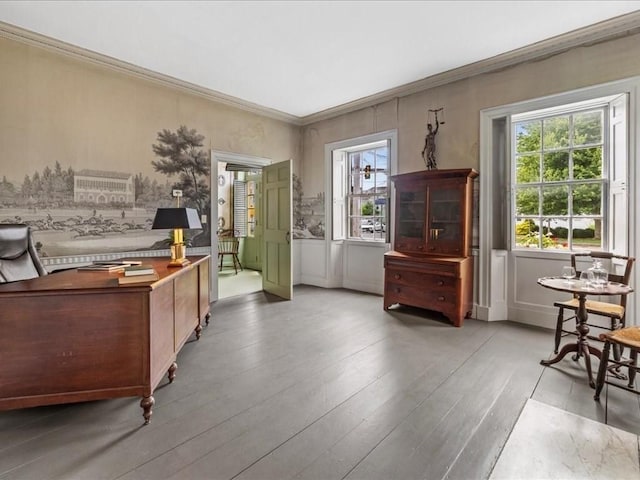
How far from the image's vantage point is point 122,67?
3.83 m

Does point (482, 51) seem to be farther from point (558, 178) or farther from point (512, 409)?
point (512, 409)

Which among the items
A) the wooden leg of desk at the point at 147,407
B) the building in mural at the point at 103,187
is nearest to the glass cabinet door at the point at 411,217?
the wooden leg of desk at the point at 147,407

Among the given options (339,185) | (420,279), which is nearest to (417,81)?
(339,185)

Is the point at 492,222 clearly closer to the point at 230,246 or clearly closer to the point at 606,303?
the point at 606,303

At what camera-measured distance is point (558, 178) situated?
11.9 feet

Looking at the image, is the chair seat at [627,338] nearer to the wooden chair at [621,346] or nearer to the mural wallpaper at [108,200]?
the wooden chair at [621,346]

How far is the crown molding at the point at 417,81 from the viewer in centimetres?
308

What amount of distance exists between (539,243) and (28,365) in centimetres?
466

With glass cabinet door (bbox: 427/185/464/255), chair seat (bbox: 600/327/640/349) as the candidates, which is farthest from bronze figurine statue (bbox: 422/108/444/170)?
chair seat (bbox: 600/327/640/349)

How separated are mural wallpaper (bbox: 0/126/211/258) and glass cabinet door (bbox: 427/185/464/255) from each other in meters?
3.09

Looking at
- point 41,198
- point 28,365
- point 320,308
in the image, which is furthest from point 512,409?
point 41,198

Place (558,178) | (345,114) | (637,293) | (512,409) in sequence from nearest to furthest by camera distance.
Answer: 1. (512,409)
2. (637,293)
3. (558,178)
4. (345,114)

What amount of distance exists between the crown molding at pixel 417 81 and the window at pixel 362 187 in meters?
0.63

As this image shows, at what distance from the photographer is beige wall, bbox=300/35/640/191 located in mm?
3158
